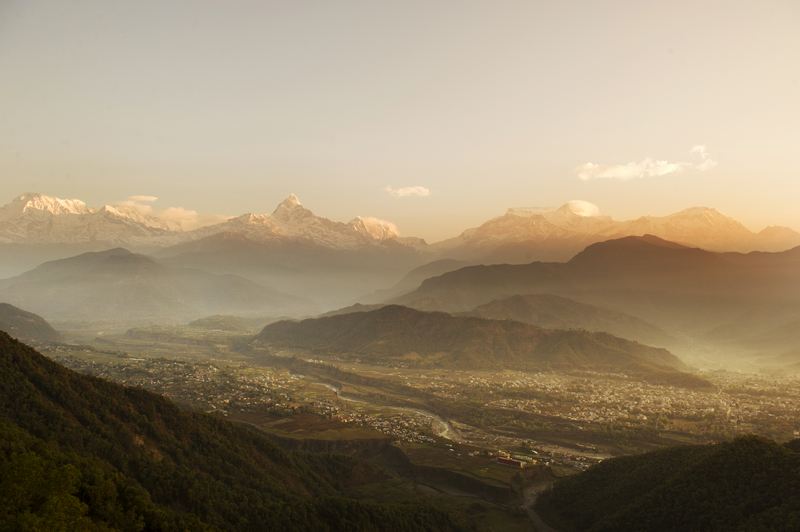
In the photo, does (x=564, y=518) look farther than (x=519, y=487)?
No

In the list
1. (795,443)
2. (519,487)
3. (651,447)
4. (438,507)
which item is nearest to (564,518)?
(519,487)

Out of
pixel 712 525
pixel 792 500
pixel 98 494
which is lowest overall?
pixel 712 525

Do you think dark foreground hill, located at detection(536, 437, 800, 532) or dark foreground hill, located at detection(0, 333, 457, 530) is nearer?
dark foreground hill, located at detection(0, 333, 457, 530)

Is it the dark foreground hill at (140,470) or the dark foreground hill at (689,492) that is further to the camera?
the dark foreground hill at (689,492)

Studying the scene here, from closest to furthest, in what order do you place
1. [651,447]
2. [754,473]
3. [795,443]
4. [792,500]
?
[792,500], [754,473], [795,443], [651,447]

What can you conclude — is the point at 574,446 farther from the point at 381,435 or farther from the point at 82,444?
the point at 82,444
